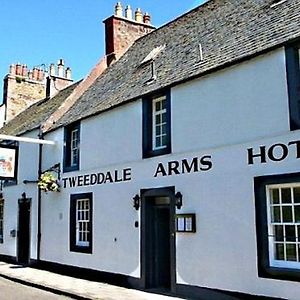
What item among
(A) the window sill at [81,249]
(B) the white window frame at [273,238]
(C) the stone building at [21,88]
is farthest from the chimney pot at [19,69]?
(B) the white window frame at [273,238]

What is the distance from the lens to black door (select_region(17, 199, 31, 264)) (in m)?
19.6

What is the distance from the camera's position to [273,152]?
9641 millimetres

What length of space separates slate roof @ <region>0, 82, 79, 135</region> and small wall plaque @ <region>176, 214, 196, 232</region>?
973cm

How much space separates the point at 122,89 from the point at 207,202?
5.99 meters

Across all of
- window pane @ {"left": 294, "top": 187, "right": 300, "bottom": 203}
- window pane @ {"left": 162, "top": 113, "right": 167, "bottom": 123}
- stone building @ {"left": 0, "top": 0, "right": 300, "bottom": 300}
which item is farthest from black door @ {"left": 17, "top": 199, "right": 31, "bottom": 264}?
window pane @ {"left": 294, "top": 187, "right": 300, "bottom": 203}

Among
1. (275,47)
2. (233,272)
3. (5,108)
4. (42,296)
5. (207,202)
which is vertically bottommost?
(42,296)

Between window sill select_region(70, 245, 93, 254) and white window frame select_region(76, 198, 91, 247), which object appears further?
white window frame select_region(76, 198, 91, 247)

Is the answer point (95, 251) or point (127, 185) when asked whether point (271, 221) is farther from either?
point (95, 251)

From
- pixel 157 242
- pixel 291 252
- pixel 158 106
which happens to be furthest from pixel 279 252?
pixel 158 106

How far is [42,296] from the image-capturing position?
486 inches

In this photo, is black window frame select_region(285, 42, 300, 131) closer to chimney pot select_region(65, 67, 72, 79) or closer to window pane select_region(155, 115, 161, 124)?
window pane select_region(155, 115, 161, 124)

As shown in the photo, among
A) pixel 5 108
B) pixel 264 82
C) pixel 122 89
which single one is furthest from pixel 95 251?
pixel 5 108

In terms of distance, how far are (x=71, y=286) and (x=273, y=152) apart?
7.28 m

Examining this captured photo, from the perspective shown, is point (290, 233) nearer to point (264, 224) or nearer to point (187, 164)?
point (264, 224)
